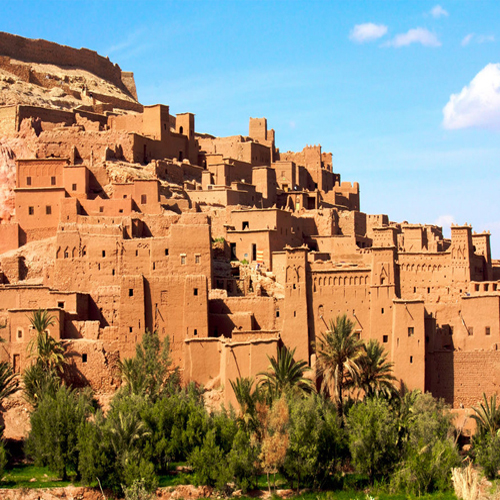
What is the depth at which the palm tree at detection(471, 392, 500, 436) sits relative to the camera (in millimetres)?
39656

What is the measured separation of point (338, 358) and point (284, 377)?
2.31 meters

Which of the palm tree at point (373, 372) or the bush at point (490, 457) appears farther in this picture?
the palm tree at point (373, 372)

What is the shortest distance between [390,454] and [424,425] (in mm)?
1699

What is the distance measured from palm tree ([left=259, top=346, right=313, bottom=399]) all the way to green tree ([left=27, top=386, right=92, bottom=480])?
7.10 meters

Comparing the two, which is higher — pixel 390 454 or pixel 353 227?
pixel 353 227

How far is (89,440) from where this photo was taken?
35.6 meters

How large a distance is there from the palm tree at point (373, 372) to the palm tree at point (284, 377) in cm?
206

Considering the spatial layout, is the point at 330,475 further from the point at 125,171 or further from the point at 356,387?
the point at 125,171

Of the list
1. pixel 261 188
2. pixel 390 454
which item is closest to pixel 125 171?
pixel 261 188

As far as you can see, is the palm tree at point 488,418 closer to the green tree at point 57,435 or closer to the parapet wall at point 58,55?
the green tree at point 57,435

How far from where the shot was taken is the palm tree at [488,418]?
3966 cm

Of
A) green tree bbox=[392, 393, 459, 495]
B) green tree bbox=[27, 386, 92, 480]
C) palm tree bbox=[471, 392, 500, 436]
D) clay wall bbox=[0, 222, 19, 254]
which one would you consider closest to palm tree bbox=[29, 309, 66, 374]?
green tree bbox=[27, 386, 92, 480]

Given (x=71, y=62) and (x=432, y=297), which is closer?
(x=432, y=297)

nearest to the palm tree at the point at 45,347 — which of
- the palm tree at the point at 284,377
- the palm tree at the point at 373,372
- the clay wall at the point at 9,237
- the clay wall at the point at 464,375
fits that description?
the clay wall at the point at 9,237
